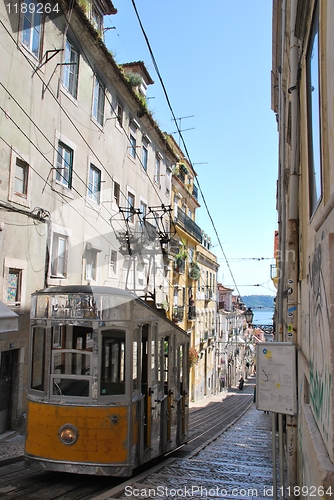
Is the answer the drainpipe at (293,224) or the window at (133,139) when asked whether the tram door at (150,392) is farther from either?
the window at (133,139)

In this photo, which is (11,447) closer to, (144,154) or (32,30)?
(32,30)

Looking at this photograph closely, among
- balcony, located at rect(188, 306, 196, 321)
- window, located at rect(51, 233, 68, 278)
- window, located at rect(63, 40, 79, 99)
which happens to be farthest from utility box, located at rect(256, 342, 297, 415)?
balcony, located at rect(188, 306, 196, 321)

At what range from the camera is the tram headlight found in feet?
20.6

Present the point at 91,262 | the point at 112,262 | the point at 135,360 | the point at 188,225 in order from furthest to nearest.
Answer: the point at 188,225 → the point at 112,262 → the point at 91,262 → the point at 135,360

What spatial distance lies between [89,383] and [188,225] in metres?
23.4

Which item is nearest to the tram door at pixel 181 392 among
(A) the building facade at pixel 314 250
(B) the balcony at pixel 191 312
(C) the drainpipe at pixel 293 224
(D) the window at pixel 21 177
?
(C) the drainpipe at pixel 293 224

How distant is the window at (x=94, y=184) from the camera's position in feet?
49.5

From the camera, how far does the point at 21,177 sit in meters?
11.3

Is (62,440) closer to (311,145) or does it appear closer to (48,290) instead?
(48,290)

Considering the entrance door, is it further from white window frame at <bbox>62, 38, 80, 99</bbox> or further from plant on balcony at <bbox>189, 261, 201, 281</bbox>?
plant on balcony at <bbox>189, 261, 201, 281</bbox>

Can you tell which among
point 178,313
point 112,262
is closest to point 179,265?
point 178,313

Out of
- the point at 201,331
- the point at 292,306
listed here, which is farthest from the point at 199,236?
the point at 292,306

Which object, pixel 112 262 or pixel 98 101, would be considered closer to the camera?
pixel 98 101

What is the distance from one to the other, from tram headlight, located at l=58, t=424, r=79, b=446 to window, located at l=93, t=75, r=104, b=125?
456 inches
